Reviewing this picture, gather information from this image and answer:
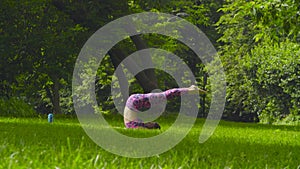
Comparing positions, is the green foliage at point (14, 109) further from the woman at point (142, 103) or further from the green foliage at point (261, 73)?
the green foliage at point (261, 73)

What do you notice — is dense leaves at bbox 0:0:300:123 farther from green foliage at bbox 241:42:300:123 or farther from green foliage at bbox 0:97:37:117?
green foliage at bbox 0:97:37:117

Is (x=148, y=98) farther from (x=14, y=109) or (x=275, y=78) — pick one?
(x=275, y=78)

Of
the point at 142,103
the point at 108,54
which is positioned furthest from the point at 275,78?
the point at 142,103

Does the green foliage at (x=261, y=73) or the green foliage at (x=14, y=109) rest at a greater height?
the green foliage at (x=261, y=73)

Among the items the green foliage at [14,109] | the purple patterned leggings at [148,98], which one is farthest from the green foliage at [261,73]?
the purple patterned leggings at [148,98]

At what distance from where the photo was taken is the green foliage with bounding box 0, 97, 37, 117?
2339cm

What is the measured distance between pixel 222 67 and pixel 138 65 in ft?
52.6

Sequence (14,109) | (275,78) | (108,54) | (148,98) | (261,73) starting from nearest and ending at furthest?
(148,98) → (14,109) → (108,54) → (275,78) → (261,73)

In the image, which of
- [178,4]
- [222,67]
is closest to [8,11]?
[178,4]

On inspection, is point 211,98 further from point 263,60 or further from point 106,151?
point 106,151

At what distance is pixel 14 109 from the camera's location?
23.9 metres

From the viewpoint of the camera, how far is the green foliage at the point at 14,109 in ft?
76.7

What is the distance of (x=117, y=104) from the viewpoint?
42031mm

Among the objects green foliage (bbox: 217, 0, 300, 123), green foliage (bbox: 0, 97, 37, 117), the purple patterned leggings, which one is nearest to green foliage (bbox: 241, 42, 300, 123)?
green foliage (bbox: 217, 0, 300, 123)
